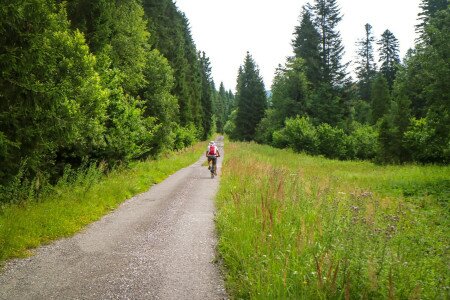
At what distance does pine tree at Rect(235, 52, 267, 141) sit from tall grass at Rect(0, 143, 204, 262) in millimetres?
48442

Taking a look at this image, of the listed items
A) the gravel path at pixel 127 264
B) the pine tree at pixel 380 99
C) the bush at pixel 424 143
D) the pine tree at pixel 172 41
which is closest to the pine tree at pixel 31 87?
the gravel path at pixel 127 264

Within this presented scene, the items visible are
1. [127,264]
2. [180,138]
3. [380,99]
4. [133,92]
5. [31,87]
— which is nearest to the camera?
[127,264]

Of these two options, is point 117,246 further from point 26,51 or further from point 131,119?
point 131,119

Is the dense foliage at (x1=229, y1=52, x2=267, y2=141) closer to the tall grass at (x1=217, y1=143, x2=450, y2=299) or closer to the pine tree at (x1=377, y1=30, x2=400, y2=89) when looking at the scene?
the pine tree at (x1=377, y1=30, x2=400, y2=89)

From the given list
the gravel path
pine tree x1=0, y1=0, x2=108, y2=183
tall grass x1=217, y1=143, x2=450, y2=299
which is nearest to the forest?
pine tree x1=0, y1=0, x2=108, y2=183

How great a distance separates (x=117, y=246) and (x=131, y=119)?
10.1m

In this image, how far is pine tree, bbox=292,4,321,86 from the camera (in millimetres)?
41938

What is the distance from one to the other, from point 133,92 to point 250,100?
39.2 m

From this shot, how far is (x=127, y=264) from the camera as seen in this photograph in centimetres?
578

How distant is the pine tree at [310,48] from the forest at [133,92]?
0.47ft

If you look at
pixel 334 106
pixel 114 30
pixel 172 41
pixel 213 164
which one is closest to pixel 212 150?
pixel 213 164

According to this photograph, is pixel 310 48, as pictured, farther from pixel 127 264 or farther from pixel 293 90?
pixel 127 264

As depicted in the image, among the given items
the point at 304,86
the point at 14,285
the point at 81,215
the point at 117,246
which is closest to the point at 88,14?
the point at 81,215

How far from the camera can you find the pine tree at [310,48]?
4194 centimetres
